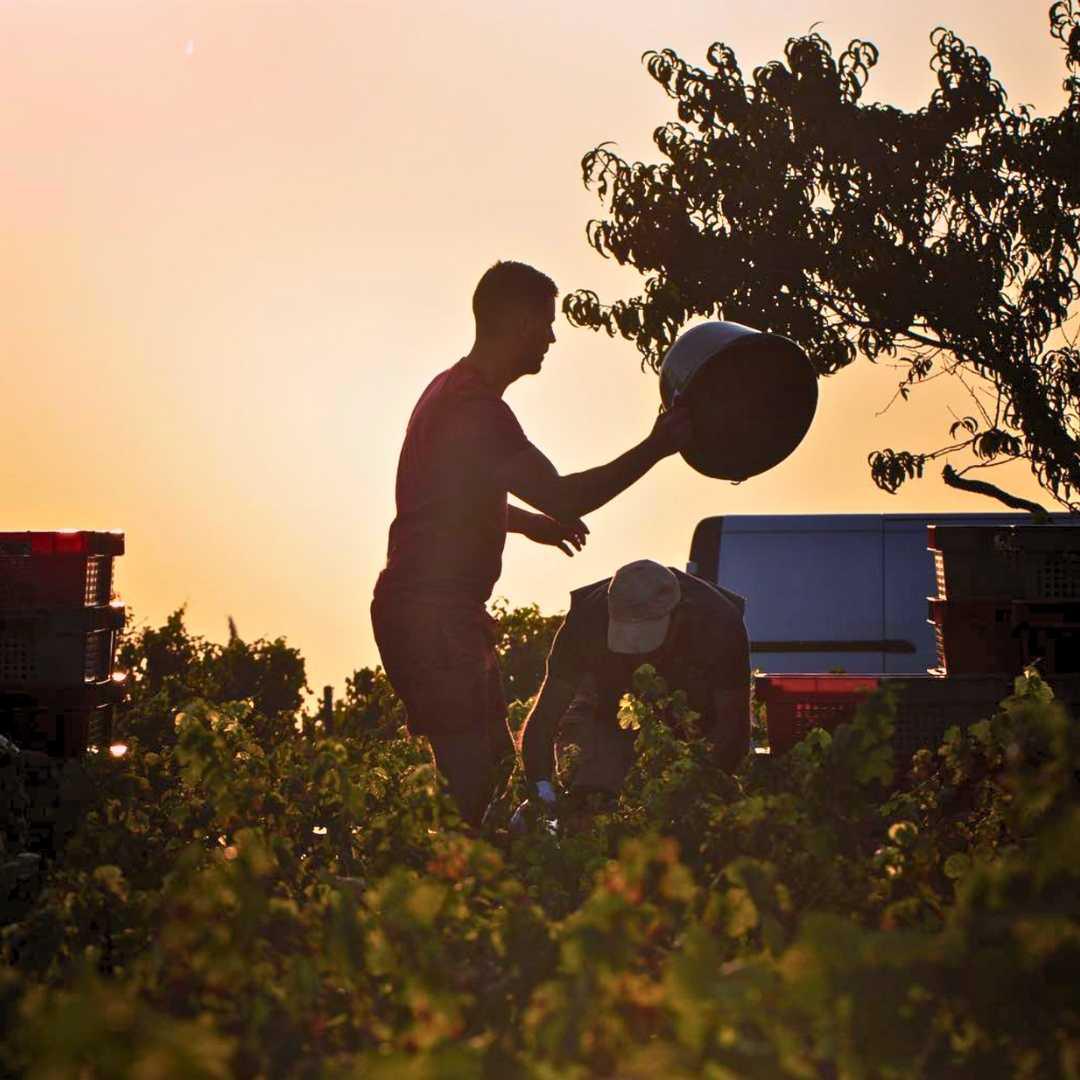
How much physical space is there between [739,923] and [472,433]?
2.95 m

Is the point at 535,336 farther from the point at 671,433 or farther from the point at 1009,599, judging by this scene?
the point at 1009,599

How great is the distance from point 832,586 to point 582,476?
819 centimetres

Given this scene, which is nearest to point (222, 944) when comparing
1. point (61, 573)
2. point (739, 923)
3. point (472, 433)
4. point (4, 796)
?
point (739, 923)

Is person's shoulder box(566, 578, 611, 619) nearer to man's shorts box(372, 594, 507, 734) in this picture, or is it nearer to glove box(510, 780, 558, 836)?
glove box(510, 780, 558, 836)

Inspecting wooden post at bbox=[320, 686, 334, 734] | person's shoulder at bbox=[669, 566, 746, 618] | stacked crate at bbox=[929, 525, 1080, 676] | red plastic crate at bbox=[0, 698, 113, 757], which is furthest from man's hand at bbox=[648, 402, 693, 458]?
wooden post at bbox=[320, 686, 334, 734]

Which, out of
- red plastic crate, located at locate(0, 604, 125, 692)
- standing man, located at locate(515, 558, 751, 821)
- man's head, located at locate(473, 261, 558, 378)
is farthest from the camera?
red plastic crate, located at locate(0, 604, 125, 692)

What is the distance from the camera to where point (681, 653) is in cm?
849

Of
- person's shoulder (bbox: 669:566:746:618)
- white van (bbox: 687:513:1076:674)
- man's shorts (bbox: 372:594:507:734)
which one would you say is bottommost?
man's shorts (bbox: 372:594:507:734)

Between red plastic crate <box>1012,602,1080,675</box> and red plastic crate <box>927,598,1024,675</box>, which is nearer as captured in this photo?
red plastic crate <box>1012,602,1080,675</box>

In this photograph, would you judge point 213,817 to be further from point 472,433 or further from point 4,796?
point 472,433

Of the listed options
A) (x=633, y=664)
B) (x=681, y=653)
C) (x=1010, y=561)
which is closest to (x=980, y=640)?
(x=1010, y=561)

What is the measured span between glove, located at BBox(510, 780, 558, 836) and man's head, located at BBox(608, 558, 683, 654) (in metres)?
0.81

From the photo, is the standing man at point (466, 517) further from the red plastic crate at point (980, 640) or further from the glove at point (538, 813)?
the red plastic crate at point (980, 640)

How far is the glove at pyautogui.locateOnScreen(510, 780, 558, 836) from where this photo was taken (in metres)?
6.93
